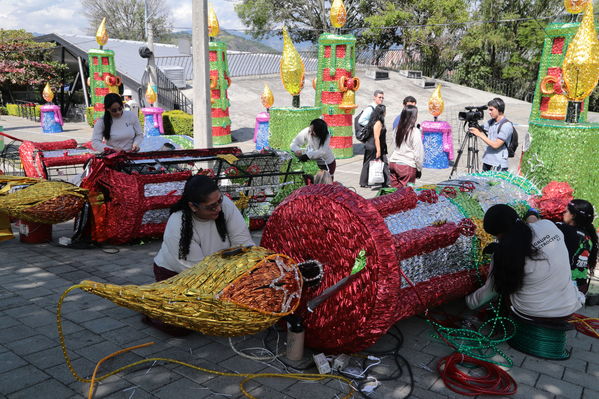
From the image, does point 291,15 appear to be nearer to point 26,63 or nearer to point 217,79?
point 26,63

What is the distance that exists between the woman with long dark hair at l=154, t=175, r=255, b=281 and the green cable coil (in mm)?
2028

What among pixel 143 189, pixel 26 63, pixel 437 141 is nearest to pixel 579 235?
pixel 143 189

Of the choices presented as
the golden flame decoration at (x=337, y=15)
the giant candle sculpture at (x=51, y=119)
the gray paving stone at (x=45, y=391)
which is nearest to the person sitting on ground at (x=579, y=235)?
the gray paving stone at (x=45, y=391)

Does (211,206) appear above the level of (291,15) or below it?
below

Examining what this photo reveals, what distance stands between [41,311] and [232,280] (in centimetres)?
210

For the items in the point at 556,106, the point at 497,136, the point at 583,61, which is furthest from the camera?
the point at 556,106

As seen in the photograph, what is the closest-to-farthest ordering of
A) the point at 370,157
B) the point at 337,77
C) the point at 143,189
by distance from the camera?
1. the point at 143,189
2. the point at 370,157
3. the point at 337,77

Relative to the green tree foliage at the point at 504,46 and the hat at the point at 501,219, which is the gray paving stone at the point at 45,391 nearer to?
the hat at the point at 501,219

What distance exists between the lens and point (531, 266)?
3.23 metres

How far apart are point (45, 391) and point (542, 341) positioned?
3.18 meters

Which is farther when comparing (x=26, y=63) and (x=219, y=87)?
(x=26, y=63)

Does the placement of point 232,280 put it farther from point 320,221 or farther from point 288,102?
point 288,102

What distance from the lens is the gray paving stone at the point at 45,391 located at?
2789 millimetres

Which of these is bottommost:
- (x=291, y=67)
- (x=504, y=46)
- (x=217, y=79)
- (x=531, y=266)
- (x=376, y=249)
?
(x=531, y=266)
